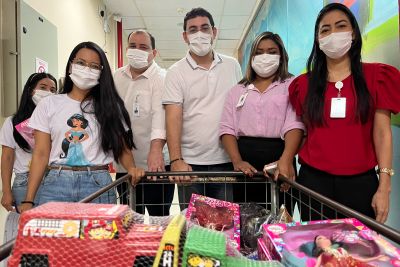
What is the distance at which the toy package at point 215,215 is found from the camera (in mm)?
1463

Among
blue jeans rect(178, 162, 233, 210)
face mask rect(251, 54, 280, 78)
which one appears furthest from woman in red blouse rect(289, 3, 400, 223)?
blue jeans rect(178, 162, 233, 210)

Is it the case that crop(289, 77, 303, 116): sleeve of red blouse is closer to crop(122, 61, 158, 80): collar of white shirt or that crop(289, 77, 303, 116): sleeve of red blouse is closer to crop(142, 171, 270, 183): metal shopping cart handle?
crop(142, 171, 270, 183): metal shopping cart handle

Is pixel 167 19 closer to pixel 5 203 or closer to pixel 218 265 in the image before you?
pixel 5 203

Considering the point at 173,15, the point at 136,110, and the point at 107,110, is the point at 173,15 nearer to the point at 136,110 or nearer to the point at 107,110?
the point at 136,110

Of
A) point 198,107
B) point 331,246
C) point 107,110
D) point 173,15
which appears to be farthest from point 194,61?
point 173,15

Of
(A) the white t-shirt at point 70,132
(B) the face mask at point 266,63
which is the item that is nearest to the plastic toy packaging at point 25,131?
(A) the white t-shirt at point 70,132

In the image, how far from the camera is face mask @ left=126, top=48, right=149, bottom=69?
250 centimetres

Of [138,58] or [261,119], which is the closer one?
[261,119]

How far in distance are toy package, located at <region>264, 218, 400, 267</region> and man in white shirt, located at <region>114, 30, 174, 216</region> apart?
3.94 ft

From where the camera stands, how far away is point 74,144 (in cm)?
170

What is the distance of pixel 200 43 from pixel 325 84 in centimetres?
81

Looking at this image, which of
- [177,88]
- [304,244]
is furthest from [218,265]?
[177,88]

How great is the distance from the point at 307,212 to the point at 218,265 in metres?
1.17

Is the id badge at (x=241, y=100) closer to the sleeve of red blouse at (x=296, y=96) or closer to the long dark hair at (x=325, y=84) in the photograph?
the sleeve of red blouse at (x=296, y=96)
